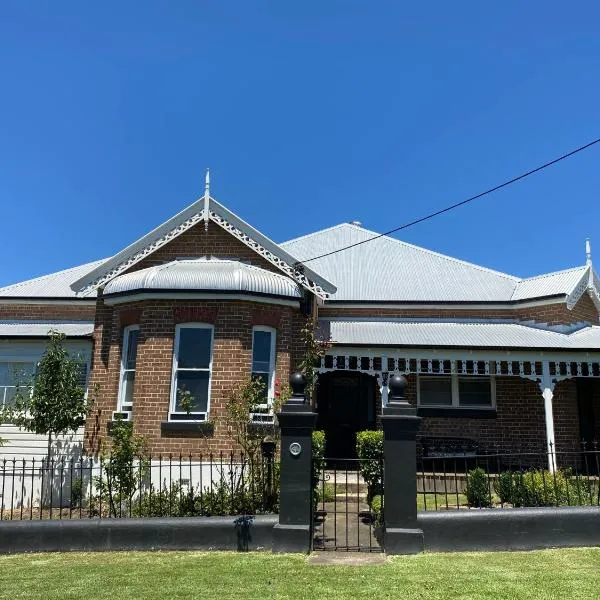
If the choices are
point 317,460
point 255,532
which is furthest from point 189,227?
point 255,532

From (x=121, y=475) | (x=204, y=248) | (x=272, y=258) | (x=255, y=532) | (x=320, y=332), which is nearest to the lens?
(x=255, y=532)

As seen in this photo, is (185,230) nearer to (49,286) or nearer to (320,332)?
(320,332)

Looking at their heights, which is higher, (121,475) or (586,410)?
(586,410)

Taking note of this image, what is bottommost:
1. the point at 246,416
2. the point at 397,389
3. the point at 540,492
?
the point at 540,492

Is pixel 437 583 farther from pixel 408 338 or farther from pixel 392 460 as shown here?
pixel 408 338

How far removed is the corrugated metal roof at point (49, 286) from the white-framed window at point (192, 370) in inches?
226

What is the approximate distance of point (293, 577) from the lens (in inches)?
268

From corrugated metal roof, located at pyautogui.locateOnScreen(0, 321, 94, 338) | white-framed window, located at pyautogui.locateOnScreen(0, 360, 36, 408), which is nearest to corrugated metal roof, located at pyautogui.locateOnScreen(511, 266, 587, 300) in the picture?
corrugated metal roof, located at pyautogui.locateOnScreen(0, 321, 94, 338)

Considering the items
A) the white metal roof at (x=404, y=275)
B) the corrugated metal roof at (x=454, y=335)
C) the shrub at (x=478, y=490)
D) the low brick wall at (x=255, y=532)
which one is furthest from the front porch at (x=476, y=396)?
the low brick wall at (x=255, y=532)

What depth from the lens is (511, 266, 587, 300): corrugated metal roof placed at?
16920 millimetres

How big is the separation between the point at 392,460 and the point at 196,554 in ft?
9.25

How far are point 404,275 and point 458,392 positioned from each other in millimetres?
4393

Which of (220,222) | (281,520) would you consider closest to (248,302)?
(220,222)

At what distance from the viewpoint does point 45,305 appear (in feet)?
57.4
